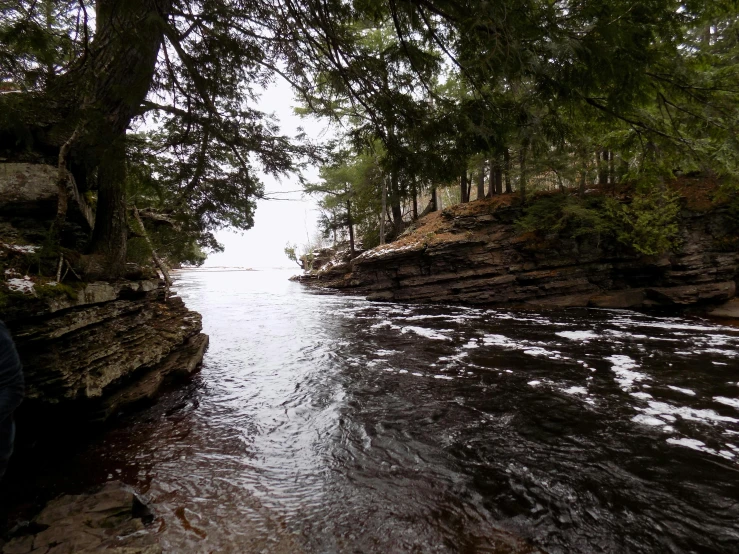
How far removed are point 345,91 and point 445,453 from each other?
4.48 m

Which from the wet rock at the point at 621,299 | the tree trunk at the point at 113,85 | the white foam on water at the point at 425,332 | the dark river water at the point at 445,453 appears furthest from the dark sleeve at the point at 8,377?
the wet rock at the point at 621,299

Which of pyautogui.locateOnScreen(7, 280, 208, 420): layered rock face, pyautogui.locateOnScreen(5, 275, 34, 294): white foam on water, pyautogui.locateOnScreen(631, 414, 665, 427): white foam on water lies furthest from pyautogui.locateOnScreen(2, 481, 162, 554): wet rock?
pyautogui.locateOnScreen(631, 414, 665, 427): white foam on water

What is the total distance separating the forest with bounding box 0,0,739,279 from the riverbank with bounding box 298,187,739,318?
10813 millimetres

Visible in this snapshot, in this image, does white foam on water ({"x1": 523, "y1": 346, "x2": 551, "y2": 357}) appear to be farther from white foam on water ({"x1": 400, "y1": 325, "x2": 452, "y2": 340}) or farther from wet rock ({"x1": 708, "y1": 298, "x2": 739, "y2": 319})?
wet rock ({"x1": 708, "y1": 298, "x2": 739, "y2": 319})

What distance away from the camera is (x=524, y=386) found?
218 inches

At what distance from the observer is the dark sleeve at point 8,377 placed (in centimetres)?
199

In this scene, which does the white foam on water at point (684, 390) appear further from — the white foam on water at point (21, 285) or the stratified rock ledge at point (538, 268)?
the white foam on water at point (21, 285)

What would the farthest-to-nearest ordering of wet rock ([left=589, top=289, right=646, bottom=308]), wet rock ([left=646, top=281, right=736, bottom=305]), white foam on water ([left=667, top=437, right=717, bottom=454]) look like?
wet rock ([left=589, top=289, right=646, bottom=308])
wet rock ([left=646, top=281, right=736, bottom=305])
white foam on water ([left=667, top=437, right=717, bottom=454])

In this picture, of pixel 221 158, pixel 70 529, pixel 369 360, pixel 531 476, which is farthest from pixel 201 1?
pixel 369 360

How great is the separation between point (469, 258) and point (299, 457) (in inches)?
520

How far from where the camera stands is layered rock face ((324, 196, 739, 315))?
12.2m

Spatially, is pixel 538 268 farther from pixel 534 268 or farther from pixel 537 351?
pixel 537 351

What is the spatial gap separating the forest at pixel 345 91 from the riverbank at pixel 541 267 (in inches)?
426

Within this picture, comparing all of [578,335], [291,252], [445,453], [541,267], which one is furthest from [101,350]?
[291,252]
